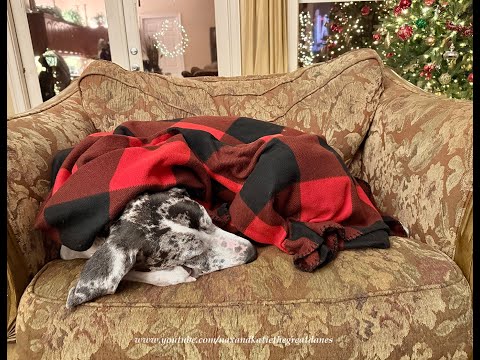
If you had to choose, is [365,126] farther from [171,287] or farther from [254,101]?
[171,287]

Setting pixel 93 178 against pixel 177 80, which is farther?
pixel 177 80

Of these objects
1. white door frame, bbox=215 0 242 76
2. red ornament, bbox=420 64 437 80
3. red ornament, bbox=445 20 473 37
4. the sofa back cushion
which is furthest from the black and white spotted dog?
red ornament, bbox=445 20 473 37

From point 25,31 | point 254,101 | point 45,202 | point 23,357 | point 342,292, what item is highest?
point 25,31

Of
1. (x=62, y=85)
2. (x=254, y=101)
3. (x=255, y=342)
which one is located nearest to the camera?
(x=255, y=342)

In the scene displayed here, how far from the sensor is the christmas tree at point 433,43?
84.8 inches

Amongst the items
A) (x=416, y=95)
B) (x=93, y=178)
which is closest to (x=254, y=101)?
(x=416, y=95)

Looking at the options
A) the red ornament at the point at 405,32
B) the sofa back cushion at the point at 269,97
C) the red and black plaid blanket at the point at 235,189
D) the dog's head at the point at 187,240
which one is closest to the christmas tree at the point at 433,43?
the red ornament at the point at 405,32

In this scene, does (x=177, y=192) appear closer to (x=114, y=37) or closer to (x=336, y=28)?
(x=114, y=37)

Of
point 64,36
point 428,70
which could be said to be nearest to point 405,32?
point 428,70

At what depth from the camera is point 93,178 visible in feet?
2.77

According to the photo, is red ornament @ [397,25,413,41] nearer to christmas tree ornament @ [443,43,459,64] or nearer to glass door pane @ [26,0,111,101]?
christmas tree ornament @ [443,43,459,64]

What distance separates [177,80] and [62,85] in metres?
1.83

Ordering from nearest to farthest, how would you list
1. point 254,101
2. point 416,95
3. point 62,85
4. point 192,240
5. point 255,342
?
point 255,342 < point 192,240 < point 416,95 < point 254,101 < point 62,85

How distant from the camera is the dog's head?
0.79 m
